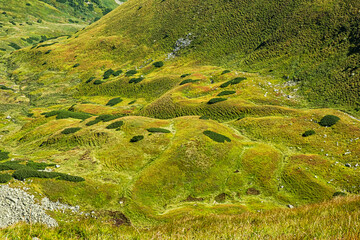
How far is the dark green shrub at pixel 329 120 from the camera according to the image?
3969cm

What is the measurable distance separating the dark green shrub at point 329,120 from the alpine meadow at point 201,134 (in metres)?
0.24

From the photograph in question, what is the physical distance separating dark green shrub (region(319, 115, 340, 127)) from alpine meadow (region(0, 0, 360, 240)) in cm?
24

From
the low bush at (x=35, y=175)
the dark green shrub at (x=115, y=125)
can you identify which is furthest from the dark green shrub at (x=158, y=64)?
the low bush at (x=35, y=175)

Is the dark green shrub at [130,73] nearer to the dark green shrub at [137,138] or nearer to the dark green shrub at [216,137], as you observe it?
Answer: the dark green shrub at [137,138]

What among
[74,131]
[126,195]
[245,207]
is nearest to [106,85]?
[74,131]

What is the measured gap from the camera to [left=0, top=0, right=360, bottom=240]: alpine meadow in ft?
22.3

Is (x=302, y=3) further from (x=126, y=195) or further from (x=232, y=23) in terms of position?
(x=126, y=195)

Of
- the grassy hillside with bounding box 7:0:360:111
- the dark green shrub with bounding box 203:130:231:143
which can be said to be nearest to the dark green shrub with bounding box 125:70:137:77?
the grassy hillside with bounding box 7:0:360:111

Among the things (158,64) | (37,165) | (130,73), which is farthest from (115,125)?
(158,64)

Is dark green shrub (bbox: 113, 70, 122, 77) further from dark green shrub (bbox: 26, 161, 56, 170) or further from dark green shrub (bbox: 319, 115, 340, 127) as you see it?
dark green shrub (bbox: 319, 115, 340, 127)

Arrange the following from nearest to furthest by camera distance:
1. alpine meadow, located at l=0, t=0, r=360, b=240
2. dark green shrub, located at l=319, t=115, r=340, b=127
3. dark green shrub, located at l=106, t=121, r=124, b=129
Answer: alpine meadow, located at l=0, t=0, r=360, b=240
dark green shrub, located at l=319, t=115, r=340, b=127
dark green shrub, located at l=106, t=121, r=124, b=129

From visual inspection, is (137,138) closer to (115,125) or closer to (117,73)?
(115,125)

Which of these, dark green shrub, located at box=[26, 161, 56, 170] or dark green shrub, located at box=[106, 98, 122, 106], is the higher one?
dark green shrub, located at box=[26, 161, 56, 170]

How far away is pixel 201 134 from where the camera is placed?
1436 inches
